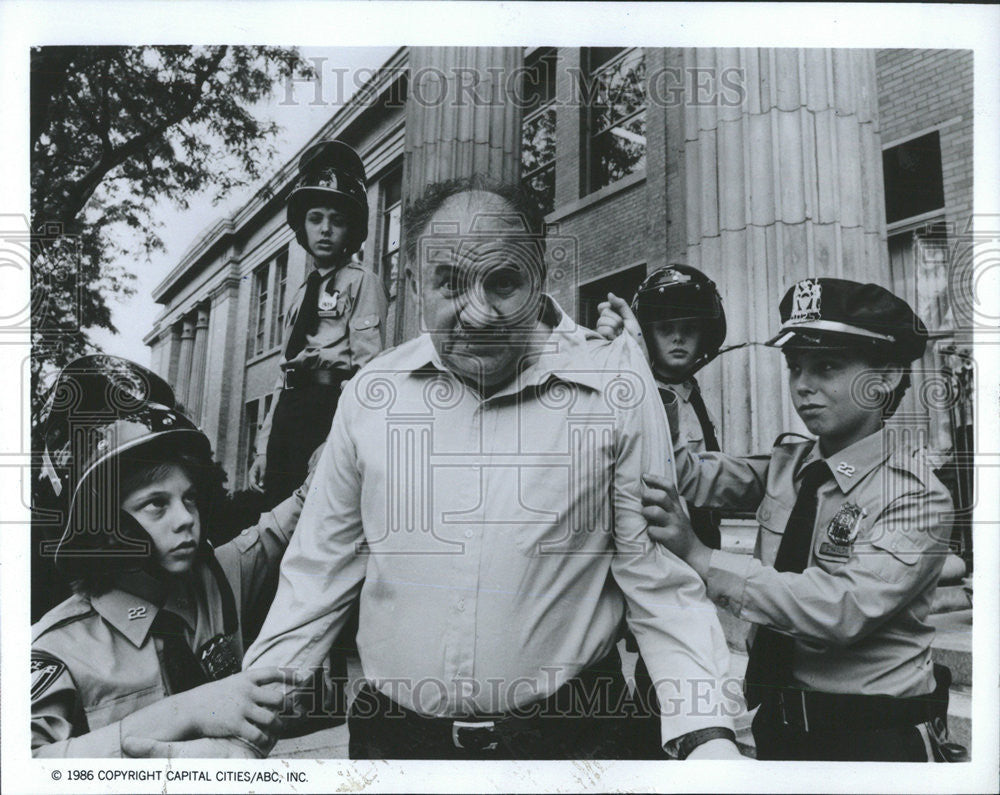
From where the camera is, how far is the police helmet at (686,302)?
3139 millimetres

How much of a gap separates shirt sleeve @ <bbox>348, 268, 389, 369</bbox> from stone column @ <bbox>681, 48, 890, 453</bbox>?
4.42ft

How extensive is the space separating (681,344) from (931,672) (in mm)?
1533

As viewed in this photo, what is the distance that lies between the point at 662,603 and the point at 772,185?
1.78m

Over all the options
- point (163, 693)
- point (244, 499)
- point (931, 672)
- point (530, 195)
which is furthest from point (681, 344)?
point (163, 693)

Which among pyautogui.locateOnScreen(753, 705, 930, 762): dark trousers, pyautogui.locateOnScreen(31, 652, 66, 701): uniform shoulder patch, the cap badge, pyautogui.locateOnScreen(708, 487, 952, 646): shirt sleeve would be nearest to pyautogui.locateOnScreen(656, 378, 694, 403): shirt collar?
the cap badge

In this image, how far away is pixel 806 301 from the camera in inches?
119

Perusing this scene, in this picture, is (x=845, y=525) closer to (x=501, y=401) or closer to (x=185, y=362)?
(x=501, y=401)

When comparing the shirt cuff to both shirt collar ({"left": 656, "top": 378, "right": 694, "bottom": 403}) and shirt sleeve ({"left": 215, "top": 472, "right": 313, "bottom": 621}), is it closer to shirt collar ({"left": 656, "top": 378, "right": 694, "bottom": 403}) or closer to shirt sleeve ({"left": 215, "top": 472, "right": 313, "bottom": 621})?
shirt collar ({"left": 656, "top": 378, "right": 694, "bottom": 403})

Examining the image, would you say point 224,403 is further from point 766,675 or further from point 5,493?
point 766,675

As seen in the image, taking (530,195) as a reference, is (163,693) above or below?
below

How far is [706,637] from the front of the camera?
94.9 inches

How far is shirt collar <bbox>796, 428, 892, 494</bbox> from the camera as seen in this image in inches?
113

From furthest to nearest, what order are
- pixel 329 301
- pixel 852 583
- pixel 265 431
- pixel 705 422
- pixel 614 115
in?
pixel 614 115
pixel 329 301
pixel 265 431
pixel 705 422
pixel 852 583

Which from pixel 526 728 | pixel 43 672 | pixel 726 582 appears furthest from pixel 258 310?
pixel 726 582
